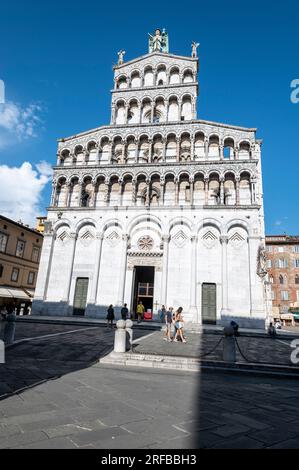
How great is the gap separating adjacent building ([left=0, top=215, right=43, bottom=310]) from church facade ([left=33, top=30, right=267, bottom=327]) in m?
7.70

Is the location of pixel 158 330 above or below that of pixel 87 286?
below

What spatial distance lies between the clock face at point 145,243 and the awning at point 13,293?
1622 cm

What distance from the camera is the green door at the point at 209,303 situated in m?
22.5

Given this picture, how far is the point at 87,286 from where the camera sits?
25.2 m

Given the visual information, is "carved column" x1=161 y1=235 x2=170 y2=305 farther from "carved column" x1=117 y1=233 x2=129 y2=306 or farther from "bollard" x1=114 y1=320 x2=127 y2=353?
"bollard" x1=114 y1=320 x2=127 y2=353

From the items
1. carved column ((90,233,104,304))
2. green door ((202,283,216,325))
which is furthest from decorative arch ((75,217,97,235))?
green door ((202,283,216,325))

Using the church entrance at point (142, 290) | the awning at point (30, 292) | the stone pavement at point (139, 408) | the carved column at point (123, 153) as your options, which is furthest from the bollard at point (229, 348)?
the awning at point (30, 292)

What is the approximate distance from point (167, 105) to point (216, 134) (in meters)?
6.41

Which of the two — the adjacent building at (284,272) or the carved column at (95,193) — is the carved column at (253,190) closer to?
the carved column at (95,193)

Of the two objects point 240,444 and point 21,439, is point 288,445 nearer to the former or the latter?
point 240,444

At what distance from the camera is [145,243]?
25281mm

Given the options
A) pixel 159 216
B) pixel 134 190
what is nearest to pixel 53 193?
pixel 134 190
